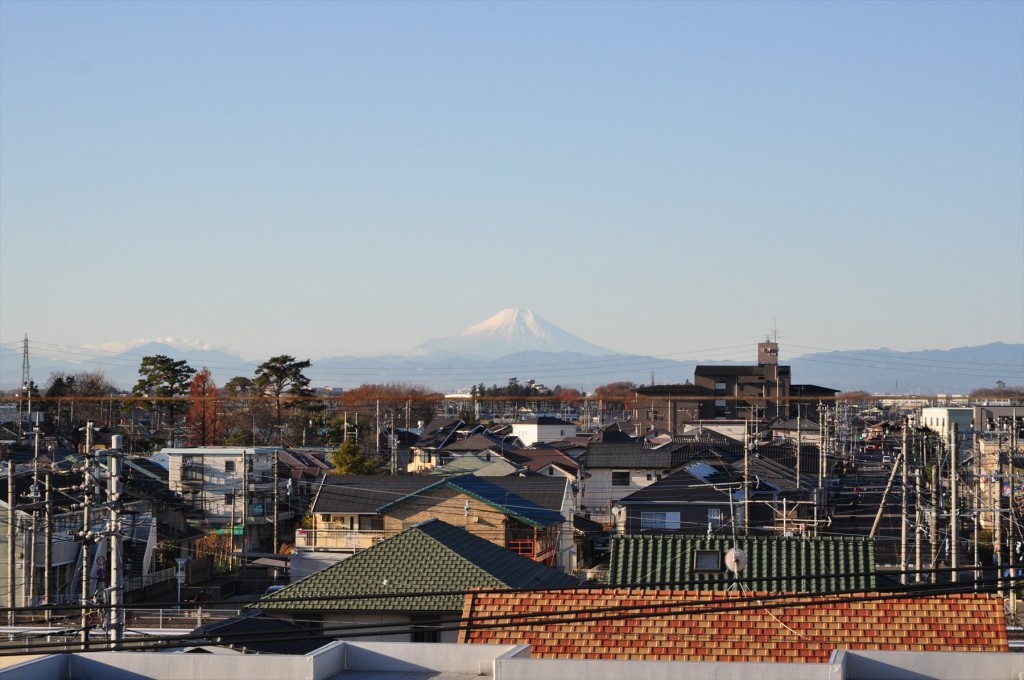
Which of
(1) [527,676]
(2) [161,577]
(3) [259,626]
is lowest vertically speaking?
(2) [161,577]

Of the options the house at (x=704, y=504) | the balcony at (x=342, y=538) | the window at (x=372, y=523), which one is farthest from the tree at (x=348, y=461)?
the window at (x=372, y=523)

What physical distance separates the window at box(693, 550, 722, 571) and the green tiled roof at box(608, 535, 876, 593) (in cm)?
4

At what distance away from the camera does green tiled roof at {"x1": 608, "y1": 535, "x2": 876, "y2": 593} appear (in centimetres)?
1239

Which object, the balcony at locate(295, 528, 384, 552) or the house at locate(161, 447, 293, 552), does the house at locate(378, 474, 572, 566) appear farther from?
the house at locate(161, 447, 293, 552)

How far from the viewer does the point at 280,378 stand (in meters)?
51.6

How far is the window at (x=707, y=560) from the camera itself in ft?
40.8

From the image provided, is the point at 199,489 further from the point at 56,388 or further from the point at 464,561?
the point at 56,388

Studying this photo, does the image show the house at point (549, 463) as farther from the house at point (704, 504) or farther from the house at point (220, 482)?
the house at point (220, 482)

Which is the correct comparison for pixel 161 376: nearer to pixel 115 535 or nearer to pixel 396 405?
pixel 396 405

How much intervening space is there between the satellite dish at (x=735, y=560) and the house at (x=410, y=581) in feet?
9.12

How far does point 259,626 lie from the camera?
39.8ft

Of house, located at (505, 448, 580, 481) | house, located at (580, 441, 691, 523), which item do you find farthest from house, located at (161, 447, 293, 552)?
house, located at (580, 441, 691, 523)

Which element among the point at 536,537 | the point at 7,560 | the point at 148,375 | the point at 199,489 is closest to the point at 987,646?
the point at 536,537

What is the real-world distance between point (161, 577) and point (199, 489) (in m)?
9.57
